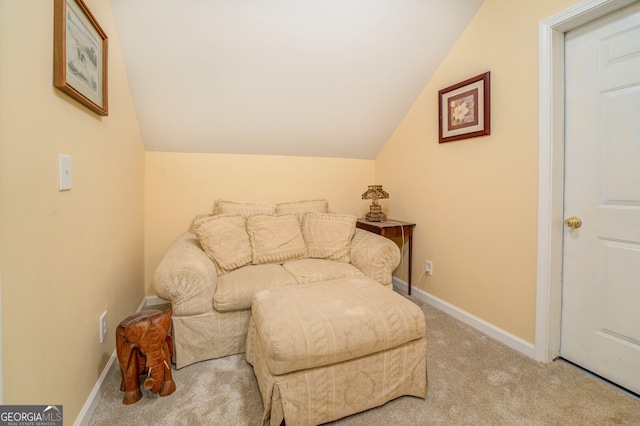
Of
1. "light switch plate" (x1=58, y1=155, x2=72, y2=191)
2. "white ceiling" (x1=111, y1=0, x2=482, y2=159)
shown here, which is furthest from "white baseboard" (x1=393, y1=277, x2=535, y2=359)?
"light switch plate" (x1=58, y1=155, x2=72, y2=191)

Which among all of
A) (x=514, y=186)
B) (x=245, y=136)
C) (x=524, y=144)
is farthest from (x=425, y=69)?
(x=245, y=136)

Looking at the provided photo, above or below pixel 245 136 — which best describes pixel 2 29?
below

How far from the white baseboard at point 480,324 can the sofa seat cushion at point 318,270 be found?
2.83ft

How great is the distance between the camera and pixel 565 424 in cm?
129

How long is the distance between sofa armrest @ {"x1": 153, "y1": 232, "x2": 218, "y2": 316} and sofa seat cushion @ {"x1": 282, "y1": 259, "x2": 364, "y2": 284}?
544 millimetres

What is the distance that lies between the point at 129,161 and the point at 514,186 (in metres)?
2.57

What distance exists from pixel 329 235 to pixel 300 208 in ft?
1.47

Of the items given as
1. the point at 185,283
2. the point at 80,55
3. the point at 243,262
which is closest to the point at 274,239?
the point at 243,262

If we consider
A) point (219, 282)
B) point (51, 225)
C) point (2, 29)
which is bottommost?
point (219, 282)

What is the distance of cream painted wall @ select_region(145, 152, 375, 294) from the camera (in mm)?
2572

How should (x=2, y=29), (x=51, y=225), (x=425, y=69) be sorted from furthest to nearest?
1. (x=425, y=69)
2. (x=51, y=225)
3. (x=2, y=29)

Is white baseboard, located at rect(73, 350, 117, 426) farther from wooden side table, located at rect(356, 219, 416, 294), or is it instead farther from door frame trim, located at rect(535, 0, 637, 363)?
door frame trim, located at rect(535, 0, 637, 363)

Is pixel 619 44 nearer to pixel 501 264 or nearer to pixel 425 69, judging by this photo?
pixel 425 69

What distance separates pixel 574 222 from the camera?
167cm
